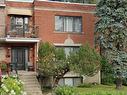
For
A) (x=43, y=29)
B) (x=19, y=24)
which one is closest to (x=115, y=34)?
(x=43, y=29)

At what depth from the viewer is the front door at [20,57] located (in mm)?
36750

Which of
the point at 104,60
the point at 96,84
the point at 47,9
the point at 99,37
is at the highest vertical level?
the point at 47,9

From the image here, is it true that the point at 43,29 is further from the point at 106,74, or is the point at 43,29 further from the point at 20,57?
the point at 106,74

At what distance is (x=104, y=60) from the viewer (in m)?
36.4

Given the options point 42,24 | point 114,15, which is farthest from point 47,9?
point 114,15

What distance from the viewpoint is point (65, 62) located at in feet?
108

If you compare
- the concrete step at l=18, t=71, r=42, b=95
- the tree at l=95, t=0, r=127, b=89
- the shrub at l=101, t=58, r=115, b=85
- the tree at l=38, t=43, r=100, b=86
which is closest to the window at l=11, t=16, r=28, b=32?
the tree at l=38, t=43, r=100, b=86

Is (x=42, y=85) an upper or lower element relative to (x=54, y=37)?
lower

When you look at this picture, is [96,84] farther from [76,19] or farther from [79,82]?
[76,19]

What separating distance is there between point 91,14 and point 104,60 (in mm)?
5583

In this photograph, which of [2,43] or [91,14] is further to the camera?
[91,14]

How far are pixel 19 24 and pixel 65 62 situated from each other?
22.4 ft

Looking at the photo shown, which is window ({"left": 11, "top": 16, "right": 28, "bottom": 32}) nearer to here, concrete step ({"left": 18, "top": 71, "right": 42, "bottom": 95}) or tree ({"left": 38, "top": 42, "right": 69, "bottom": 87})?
tree ({"left": 38, "top": 42, "right": 69, "bottom": 87})

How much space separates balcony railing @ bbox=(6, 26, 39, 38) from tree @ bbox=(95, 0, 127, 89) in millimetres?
6075
